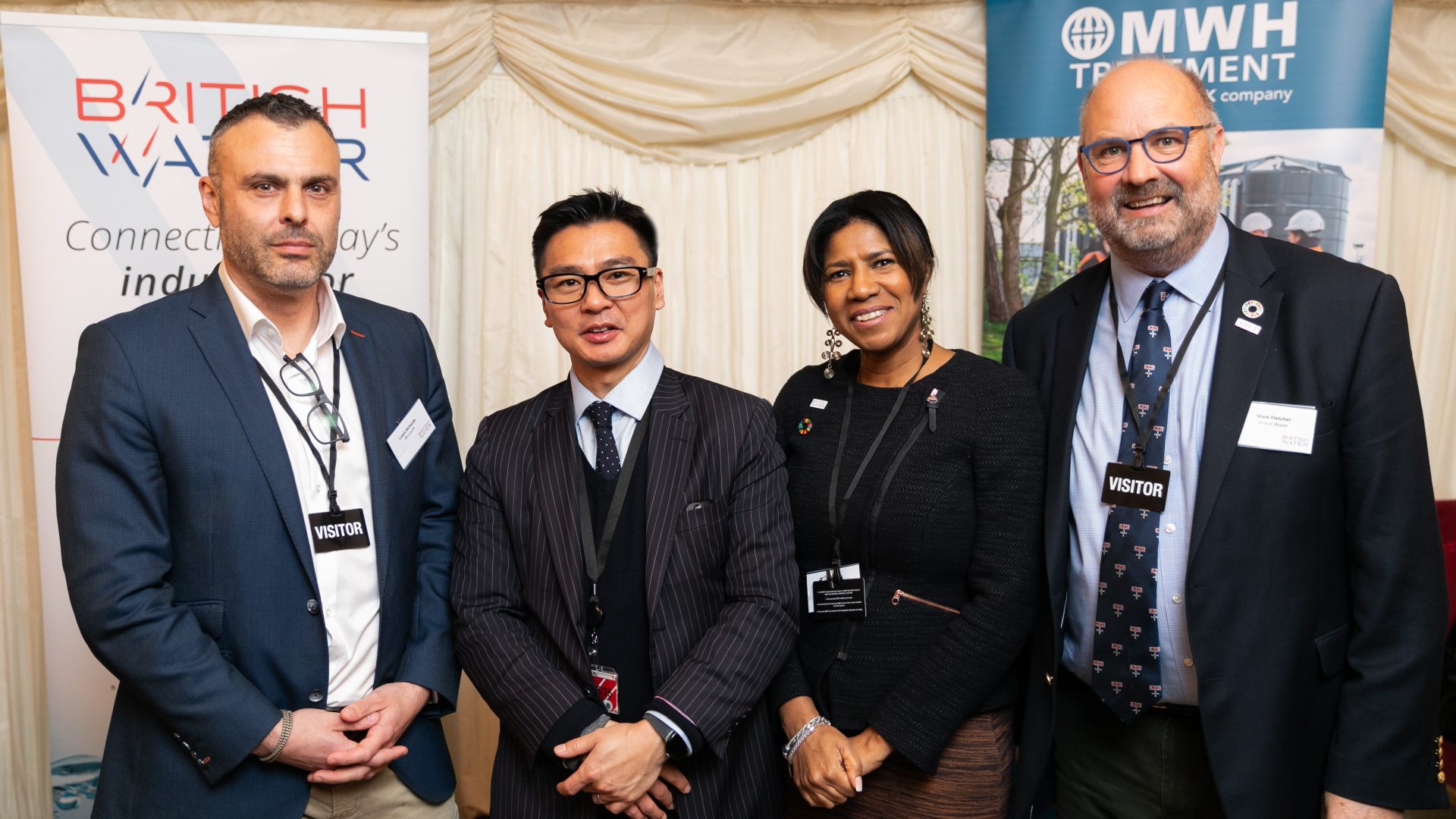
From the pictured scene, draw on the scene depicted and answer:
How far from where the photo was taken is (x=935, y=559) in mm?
2111

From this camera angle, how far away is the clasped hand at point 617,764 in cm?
186

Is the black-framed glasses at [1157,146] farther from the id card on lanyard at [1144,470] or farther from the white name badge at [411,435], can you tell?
the white name badge at [411,435]

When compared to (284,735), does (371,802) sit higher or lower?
lower

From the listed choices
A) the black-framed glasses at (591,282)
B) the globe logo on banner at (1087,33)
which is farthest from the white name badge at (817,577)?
the globe logo on banner at (1087,33)

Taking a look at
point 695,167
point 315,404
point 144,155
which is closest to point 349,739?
point 315,404

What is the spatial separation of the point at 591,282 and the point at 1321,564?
1537 mm

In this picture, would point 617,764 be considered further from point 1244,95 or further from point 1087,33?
point 1244,95

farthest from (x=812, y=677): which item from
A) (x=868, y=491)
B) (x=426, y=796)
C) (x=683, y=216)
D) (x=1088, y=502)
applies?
(x=683, y=216)

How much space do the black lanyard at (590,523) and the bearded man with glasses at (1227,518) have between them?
2.87ft

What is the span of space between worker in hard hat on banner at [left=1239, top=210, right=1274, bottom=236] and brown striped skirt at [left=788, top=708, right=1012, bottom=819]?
2.38 m

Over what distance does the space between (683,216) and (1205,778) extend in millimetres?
2864

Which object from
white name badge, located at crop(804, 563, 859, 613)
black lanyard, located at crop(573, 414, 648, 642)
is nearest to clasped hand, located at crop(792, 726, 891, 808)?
white name badge, located at crop(804, 563, 859, 613)

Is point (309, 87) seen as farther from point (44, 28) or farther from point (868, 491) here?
point (868, 491)

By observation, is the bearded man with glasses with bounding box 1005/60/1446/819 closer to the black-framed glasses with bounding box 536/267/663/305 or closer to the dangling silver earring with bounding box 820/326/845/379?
the dangling silver earring with bounding box 820/326/845/379
